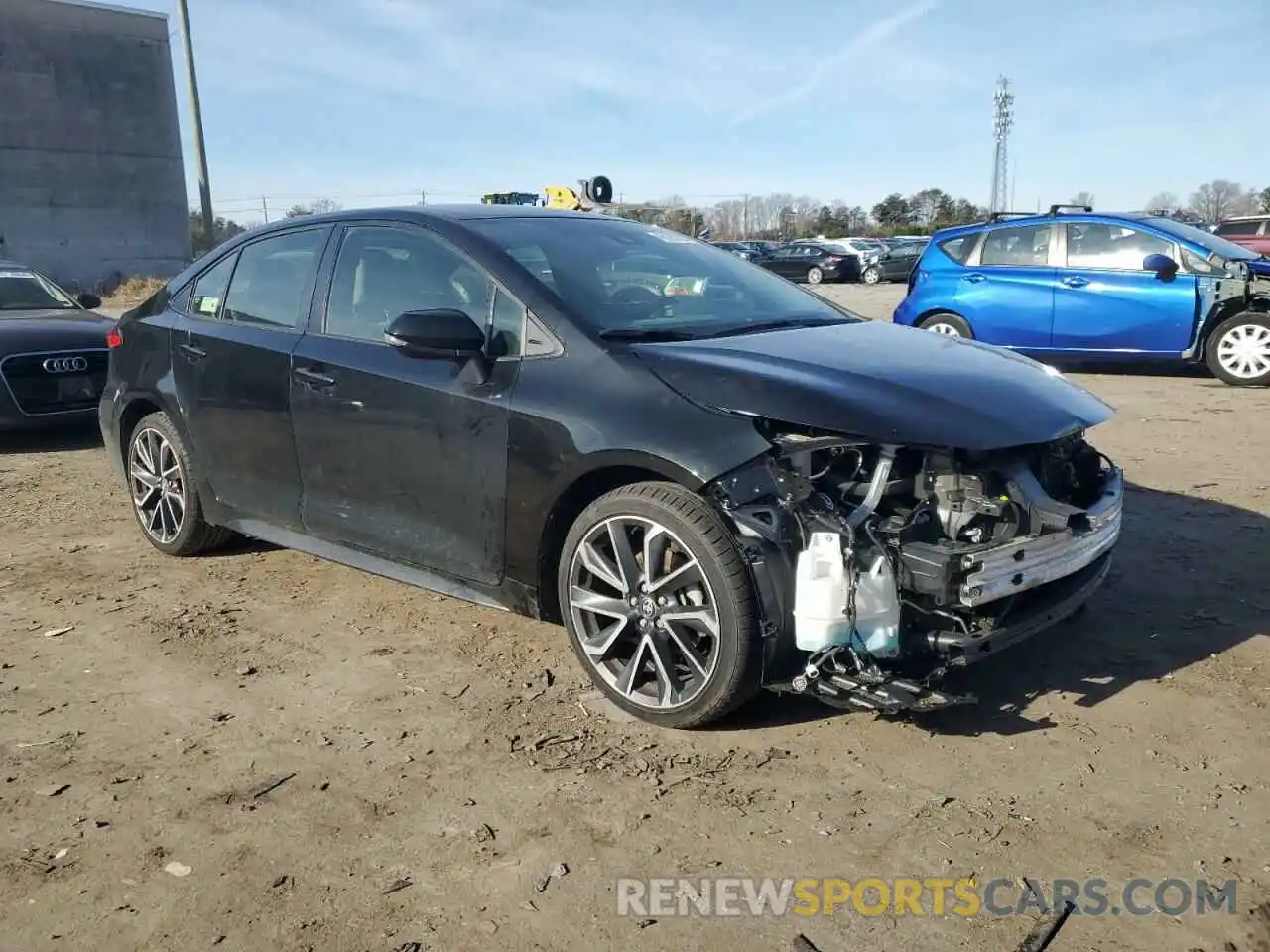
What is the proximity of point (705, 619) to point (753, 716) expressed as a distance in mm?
445

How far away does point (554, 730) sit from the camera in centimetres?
344

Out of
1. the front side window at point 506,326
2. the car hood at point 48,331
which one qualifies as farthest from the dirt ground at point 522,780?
the car hood at point 48,331

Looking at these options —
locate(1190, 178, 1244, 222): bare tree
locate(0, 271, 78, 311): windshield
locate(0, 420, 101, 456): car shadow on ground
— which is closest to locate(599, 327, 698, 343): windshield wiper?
locate(0, 420, 101, 456): car shadow on ground

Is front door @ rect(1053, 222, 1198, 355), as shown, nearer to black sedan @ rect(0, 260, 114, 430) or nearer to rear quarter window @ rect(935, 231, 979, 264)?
rear quarter window @ rect(935, 231, 979, 264)

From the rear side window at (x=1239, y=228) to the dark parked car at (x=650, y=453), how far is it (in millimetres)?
21794

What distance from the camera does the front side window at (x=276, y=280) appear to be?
4539 millimetres

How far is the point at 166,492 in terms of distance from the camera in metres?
5.26

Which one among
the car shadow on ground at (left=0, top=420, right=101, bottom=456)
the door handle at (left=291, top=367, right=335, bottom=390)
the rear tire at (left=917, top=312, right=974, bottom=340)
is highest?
the door handle at (left=291, top=367, right=335, bottom=390)

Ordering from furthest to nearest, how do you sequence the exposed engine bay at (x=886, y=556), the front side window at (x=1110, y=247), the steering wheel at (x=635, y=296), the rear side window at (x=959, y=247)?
the rear side window at (x=959, y=247) < the front side window at (x=1110, y=247) < the steering wheel at (x=635, y=296) < the exposed engine bay at (x=886, y=556)

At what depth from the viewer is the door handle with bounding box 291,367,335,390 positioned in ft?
13.9

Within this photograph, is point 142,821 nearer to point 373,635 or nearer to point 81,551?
point 373,635

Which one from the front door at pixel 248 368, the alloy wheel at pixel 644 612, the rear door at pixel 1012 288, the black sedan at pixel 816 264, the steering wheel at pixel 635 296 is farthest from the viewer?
the black sedan at pixel 816 264

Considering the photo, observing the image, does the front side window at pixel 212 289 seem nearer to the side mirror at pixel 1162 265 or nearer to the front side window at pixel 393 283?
the front side window at pixel 393 283

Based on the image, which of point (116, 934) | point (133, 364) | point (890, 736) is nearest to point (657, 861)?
point (890, 736)
